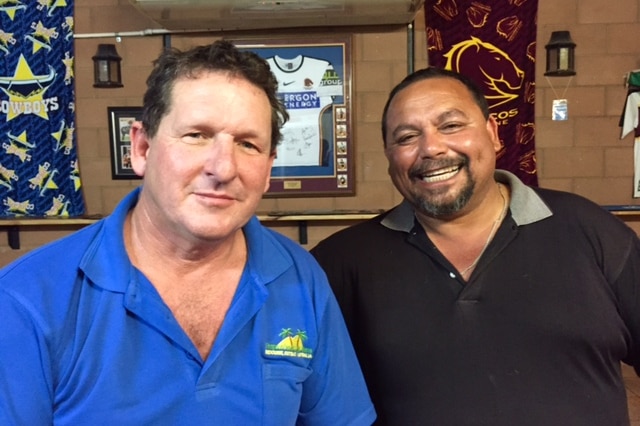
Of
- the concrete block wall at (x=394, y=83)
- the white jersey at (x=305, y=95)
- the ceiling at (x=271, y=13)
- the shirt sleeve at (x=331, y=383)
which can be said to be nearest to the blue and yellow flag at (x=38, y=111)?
the concrete block wall at (x=394, y=83)

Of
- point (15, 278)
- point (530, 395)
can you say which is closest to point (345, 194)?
point (530, 395)

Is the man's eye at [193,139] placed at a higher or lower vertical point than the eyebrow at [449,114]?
lower

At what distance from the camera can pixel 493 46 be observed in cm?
306

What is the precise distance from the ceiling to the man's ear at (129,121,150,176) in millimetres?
1730

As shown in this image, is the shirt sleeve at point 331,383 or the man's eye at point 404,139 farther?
the man's eye at point 404,139

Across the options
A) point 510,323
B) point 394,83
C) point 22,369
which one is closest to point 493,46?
point 394,83

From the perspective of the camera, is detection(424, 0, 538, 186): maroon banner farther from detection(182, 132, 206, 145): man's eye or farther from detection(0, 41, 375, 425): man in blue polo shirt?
detection(182, 132, 206, 145): man's eye

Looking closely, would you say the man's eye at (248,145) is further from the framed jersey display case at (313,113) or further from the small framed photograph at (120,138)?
the small framed photograph at (120,138)

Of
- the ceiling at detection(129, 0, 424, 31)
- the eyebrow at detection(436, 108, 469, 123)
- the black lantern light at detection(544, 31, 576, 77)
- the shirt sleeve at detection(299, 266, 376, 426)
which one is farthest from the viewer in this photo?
the black lantern light at detection(544, 31, 576, 77)

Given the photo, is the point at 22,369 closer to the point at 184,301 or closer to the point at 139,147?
the point at 184,301

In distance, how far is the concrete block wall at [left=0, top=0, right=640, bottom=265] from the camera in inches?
122

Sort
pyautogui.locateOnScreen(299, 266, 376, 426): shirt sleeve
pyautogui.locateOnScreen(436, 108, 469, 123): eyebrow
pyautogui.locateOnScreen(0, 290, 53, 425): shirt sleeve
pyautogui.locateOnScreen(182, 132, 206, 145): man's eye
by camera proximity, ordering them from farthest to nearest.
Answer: pyautogui.locateOnScreen(436, 108, 469, 123): eyebrow, pyautogui.locateOnScreen(299, 266, 376, 426): shirt sleeve, pyautogui.locateOnScreen(182, 132, 206, 145): man's eye, pyautogui.locateOnScreen(0, 290, 53, 425): shirt sleeve

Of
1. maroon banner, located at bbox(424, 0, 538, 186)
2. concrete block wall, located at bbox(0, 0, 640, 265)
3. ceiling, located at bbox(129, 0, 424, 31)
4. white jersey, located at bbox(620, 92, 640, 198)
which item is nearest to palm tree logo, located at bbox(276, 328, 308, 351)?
ceiling, located at bbox(129, 0, 424, 31)

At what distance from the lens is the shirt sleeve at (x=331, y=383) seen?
1.08 m
